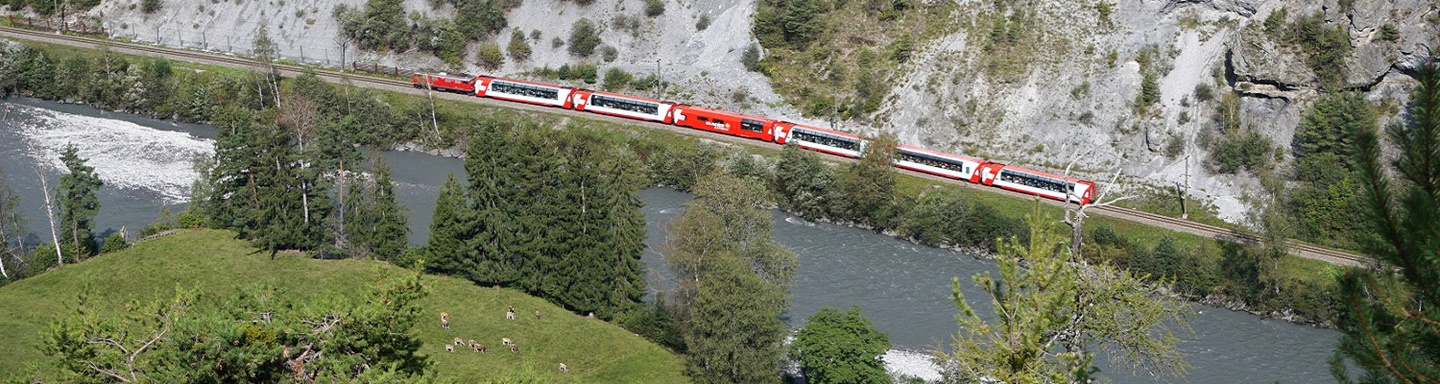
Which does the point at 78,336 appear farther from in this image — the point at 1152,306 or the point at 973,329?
the point at 1152,306

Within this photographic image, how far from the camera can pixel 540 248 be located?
64.7 meters

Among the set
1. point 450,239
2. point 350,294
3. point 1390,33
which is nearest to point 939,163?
point 1390,33

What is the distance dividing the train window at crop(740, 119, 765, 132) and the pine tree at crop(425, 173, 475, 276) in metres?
34.7

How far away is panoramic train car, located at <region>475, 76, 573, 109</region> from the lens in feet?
338

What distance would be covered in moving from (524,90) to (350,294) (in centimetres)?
4878

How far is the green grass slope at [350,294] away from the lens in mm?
55188

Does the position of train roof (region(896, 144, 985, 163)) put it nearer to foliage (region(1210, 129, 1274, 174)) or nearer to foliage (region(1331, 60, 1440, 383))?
foliage (region(1210, 129, 1274, 174))

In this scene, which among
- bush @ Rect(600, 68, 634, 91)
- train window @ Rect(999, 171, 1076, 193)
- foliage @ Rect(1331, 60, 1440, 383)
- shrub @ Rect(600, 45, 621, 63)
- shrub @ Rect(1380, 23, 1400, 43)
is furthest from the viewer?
shrub @ Rect(600, 45, 621, 63)

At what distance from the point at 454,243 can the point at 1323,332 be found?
169ft

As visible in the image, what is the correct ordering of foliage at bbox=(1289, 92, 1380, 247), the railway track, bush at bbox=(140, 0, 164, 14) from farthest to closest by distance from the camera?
bush at bbox=(140, 0, 164, 14), foliage at bbox=(1289, 92, 1380, 247), the railway track

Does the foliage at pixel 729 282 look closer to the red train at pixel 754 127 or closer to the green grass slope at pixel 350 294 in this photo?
the green grass slope at pixel 350 294

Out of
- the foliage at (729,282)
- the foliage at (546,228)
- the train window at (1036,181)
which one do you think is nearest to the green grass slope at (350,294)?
the foliage at (546,228)

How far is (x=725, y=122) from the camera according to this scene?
97.2 metres

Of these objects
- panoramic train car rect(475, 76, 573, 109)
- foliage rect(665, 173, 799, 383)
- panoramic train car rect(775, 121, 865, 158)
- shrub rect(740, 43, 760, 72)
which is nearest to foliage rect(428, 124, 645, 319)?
foliage rect(665, 173, 799, 383)
